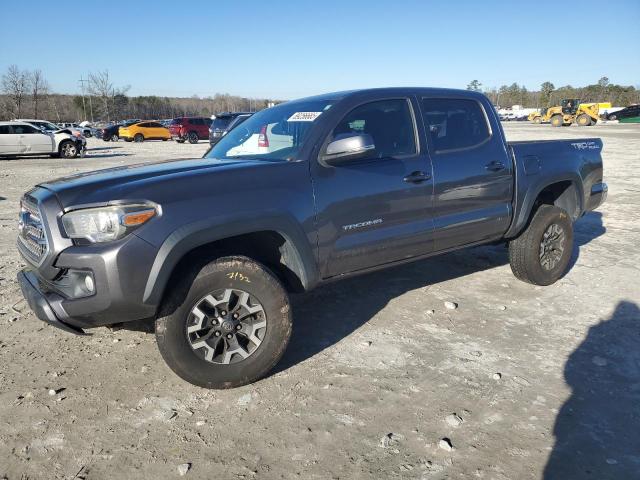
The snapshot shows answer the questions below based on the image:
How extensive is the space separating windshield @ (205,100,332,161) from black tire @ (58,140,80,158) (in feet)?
63.8

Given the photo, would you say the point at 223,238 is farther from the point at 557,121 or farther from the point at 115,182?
the point at 557,121

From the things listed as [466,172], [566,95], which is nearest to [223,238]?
[466,172]

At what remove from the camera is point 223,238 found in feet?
9.92

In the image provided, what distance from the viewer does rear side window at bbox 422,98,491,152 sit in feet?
13.5

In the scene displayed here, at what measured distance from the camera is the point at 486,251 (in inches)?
249

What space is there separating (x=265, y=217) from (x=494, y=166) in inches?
90.9

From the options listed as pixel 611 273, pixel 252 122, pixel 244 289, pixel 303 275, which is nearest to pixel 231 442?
pixel 244 289

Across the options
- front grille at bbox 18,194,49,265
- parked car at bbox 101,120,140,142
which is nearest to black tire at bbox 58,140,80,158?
parked car at bbox 101,120,140,142

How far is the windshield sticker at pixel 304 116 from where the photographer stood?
3.65 meters

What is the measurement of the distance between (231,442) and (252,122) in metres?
2.72

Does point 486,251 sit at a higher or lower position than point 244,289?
lower

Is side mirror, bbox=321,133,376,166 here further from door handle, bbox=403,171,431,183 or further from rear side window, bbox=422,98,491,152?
rear side window, bbox=422,98,491,152

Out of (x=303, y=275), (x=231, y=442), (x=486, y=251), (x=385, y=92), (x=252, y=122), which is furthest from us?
(x=486, y=251)

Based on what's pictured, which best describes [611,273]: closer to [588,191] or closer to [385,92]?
[588,191]
